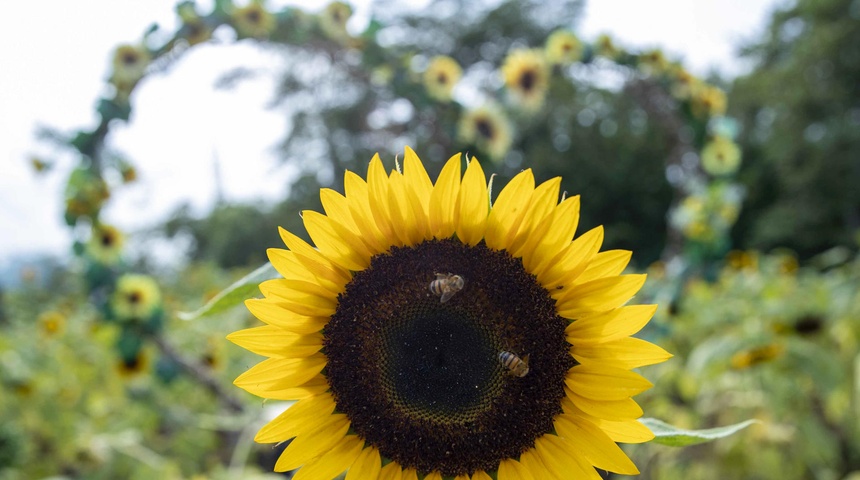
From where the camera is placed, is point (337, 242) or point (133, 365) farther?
point (133, 365)

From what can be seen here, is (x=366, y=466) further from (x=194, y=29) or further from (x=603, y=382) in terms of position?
(x=194, y=29)

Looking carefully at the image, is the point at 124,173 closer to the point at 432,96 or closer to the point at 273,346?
the point at 432,96

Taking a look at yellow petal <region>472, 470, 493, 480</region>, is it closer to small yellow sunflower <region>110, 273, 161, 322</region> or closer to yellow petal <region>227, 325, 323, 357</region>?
yellow petal <region>227, 325, 323, 357</region>

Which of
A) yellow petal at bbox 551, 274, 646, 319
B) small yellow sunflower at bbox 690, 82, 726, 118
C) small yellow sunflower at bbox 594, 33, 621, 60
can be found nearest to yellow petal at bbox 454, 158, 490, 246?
yellow petal at bbox 551, 274, 646, 319

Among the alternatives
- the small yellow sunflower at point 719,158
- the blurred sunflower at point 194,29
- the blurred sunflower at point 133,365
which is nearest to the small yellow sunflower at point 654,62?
the small yellow sunflower at point 719,158

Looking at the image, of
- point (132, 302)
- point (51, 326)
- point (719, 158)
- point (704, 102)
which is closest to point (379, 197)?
point (132, 302)

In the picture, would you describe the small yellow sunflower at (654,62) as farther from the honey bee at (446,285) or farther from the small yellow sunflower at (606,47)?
the honey bee at (446,285)
